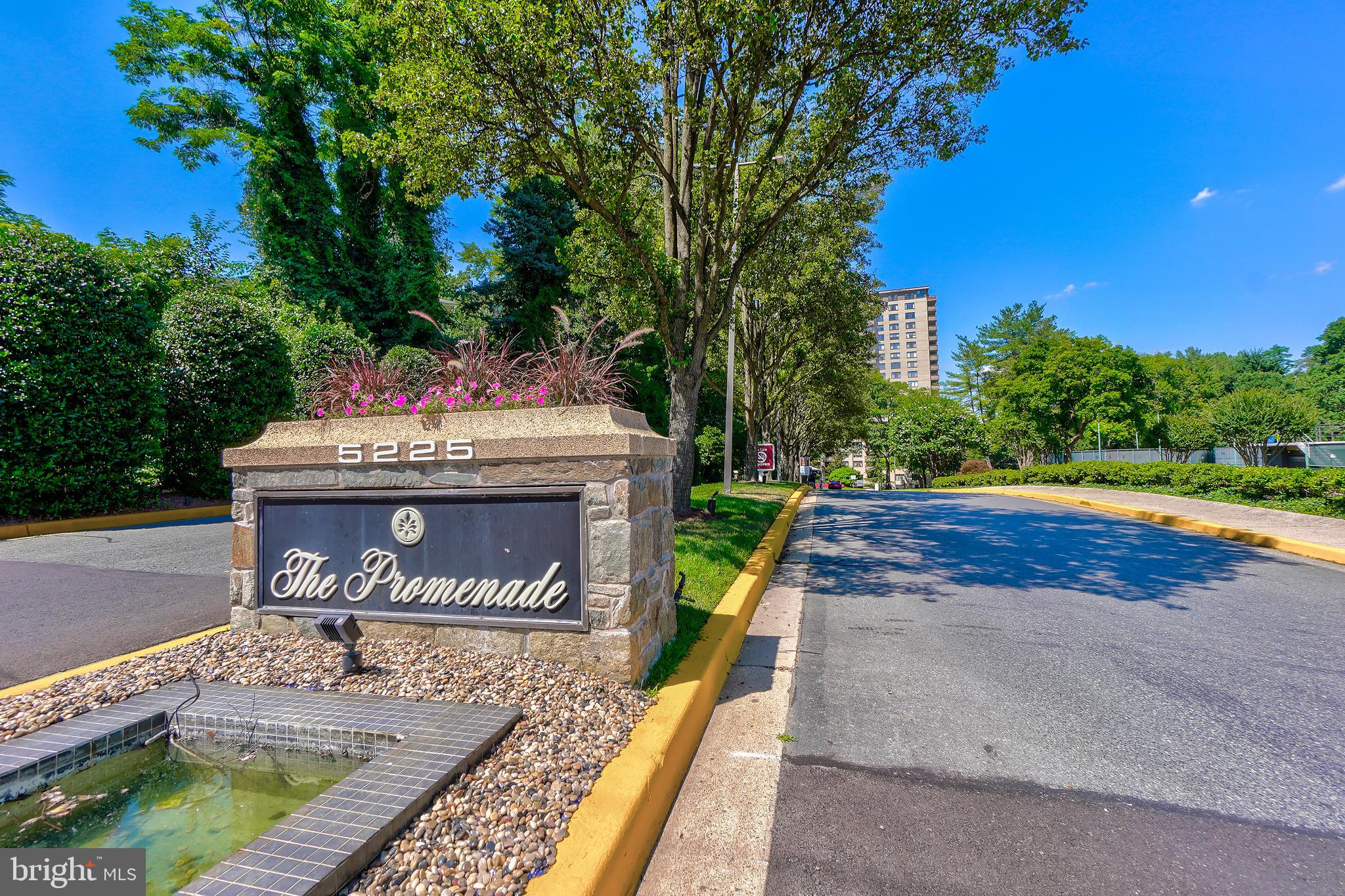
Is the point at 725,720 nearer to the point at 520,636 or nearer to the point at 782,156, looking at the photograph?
the point at 520,636

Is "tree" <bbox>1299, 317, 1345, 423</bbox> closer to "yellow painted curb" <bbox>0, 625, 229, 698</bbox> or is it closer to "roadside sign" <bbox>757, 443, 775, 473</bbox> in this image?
"roadside sign" <bbox>757, 443, 775, 473</bbox>

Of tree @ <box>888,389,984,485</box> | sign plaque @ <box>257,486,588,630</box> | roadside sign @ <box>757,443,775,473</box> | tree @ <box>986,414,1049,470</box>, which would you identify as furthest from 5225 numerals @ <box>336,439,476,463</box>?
tree @ <box>888,389,984,485</box>

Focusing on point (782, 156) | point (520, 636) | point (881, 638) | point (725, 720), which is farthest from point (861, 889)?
point (782, 156)

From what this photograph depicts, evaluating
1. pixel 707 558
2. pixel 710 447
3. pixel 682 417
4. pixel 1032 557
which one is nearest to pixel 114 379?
pixel 682 417

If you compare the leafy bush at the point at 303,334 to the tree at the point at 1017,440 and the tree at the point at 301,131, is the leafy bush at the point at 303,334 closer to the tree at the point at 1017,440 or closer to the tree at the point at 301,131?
the tree at the point at 301,131

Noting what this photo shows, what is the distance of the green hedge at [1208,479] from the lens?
11312mm

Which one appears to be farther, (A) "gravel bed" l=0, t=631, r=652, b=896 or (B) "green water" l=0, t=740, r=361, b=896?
(B) "green water" l=0, t=740, r=361, b=896

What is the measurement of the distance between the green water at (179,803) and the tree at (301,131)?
19.2 metres

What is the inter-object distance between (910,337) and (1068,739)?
133720 mm

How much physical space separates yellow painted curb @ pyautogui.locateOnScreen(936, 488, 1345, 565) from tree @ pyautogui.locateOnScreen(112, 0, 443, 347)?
2075 centimetres

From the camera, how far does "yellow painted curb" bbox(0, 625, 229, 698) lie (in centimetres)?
319

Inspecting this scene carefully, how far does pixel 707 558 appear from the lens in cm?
644

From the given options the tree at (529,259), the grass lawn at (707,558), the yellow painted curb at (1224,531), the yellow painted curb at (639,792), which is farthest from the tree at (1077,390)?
the yellow painted curb at (639,792)

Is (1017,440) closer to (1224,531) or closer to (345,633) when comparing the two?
(1224,531)
